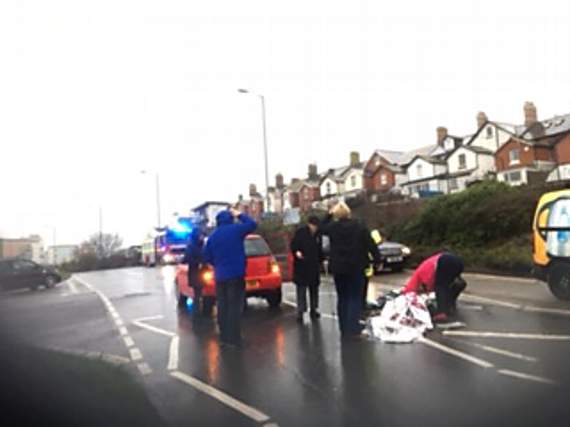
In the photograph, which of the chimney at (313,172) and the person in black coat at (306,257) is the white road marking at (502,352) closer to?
the person in black coat at (306,257)

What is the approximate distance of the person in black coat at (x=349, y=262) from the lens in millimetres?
7199

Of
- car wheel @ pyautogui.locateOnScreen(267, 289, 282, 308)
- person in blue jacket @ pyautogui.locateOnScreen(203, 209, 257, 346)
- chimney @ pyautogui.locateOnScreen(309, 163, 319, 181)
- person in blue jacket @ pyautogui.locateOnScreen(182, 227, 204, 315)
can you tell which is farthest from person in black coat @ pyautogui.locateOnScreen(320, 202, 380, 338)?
chimney @ pyautogui.locateOnScreen(309, 163, 319, 181)

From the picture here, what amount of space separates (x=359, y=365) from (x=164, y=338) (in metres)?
3.56

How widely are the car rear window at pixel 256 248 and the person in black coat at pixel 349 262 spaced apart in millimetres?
3414

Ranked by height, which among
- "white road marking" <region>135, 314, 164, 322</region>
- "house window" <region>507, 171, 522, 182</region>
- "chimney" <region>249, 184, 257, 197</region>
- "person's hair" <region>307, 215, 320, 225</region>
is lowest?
"white road marking" <region>135, 314, 164, 322</region>

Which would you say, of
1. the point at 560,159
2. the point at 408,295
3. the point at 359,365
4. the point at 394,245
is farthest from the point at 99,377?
the point at 560,159

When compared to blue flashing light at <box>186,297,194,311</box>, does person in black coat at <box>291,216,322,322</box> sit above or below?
above

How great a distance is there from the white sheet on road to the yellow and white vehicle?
11.1 ft

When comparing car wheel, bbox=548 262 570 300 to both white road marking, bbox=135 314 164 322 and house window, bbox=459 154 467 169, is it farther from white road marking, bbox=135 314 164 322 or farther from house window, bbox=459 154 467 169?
house window, bbox=459 154 467 169

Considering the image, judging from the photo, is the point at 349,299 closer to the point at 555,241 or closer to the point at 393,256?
the point at 555,241

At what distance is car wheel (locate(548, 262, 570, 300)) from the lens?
980 cm

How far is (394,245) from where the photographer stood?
19156 mm

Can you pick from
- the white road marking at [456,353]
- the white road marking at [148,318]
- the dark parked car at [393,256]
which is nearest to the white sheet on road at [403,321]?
the white road marking at [456,353]

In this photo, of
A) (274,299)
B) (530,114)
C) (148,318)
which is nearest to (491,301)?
(274,299)
